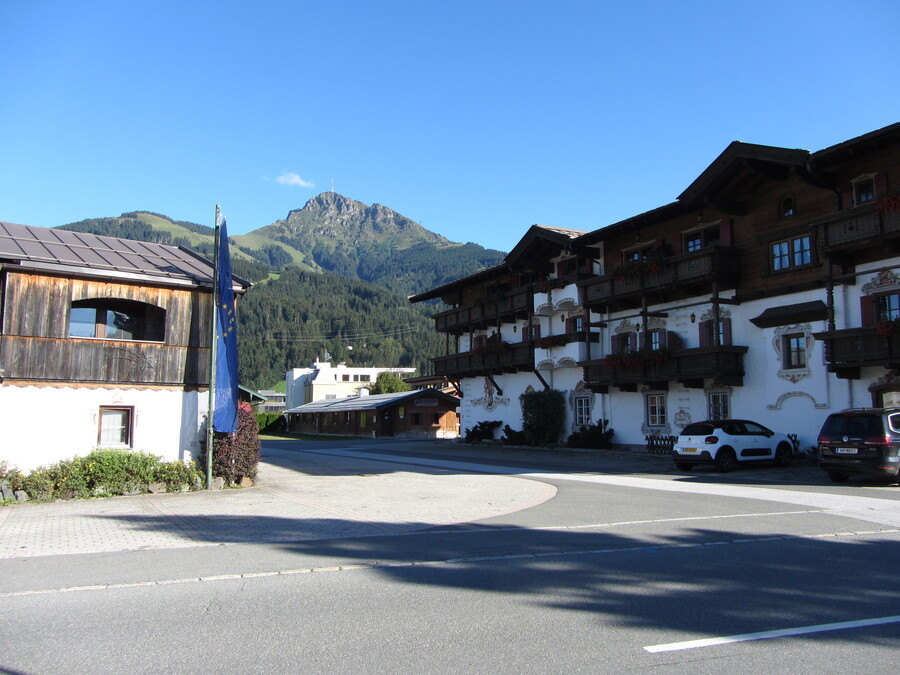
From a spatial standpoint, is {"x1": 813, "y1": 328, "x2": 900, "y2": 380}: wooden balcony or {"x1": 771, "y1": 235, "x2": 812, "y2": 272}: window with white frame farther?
{"x1": 771, "y1": 235, "x2": 812, "y2": 272}: window with white frame

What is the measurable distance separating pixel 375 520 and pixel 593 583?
216 inches

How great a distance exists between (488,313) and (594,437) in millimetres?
11786

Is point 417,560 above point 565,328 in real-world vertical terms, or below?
below

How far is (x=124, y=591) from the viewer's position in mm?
7043

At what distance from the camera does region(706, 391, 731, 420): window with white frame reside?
26.4m

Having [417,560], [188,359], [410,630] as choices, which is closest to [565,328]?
[188,359]

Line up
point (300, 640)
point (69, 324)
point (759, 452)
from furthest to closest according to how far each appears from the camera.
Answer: point (759, 452) < point (69, 324) < point (300, 640)

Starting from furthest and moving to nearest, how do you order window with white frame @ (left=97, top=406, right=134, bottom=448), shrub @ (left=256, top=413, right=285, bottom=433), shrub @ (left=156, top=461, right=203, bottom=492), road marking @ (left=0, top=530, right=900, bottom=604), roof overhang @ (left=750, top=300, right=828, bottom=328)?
shrub @ (left=256, top=413, right=285, bottom=433)
roof overhang @ (left=750, top=300, right=828, bottom=328)
window with white frame @ (left=97, top=406, right=134, bottom=448)
shrub @ (left=156, top=461, right=203, bottom=492)
road marking @ (left=0, top=530, right=900, bottom=604)

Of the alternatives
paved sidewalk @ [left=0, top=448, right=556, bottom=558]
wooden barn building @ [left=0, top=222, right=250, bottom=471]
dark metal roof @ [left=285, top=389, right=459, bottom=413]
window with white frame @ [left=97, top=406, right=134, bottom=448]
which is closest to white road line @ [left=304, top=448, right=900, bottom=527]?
paved sidewalk @ [left=0, top=448, right=556, bottom=558]

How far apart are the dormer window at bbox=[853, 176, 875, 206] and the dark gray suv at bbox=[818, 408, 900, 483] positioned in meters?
8.22

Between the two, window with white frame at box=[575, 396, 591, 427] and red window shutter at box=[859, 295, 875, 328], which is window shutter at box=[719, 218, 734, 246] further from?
window with white frame at box=[575, 396, 591, 427]

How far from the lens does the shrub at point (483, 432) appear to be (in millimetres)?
41219

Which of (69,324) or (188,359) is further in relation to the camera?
(188,359)

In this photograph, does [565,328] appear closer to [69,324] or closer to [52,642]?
[69,324]
